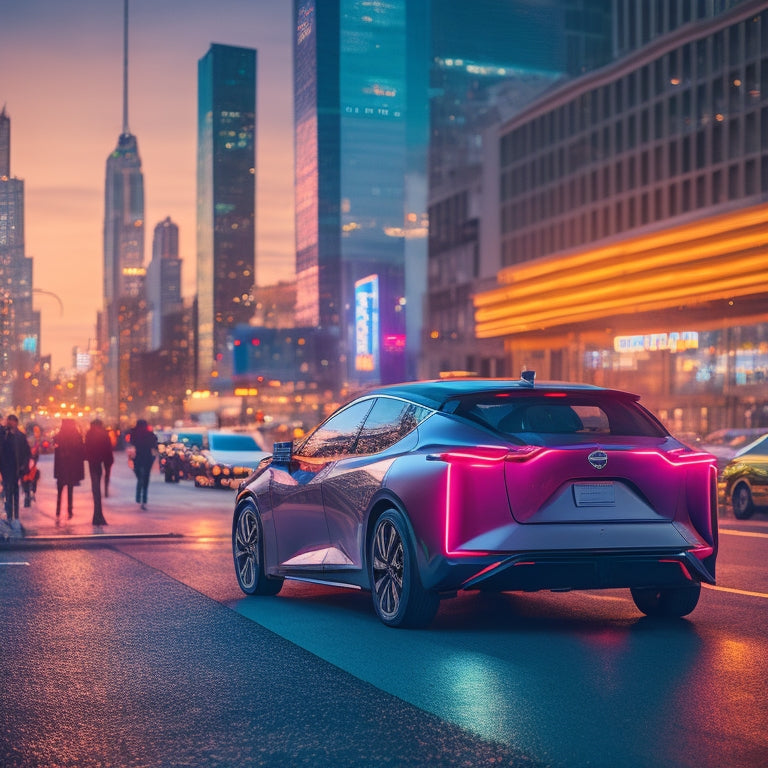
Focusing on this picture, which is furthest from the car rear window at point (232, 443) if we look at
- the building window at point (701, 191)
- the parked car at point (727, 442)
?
the building window at point (701, 191)

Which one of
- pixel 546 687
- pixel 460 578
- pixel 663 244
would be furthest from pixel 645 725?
pixel 663 244

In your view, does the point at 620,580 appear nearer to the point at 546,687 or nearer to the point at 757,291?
the point at 546,687

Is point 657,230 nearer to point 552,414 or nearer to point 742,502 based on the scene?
point 742,502

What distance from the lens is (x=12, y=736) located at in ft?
18.4

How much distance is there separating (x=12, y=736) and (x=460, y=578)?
302 centimetres

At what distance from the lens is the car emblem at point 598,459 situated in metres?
7.96

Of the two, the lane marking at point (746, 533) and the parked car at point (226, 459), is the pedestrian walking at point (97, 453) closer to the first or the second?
the parked car at point (226, 459)

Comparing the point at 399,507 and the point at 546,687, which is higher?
the point at 399,507

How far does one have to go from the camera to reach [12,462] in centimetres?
2088

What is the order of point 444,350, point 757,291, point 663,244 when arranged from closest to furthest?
point 757,291 < point 663,244 < point 444,350

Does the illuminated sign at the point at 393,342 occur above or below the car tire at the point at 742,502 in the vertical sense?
above

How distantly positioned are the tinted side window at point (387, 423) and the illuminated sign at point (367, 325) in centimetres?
9631

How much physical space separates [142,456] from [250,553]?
1721 cm

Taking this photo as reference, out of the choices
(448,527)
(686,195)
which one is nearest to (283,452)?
(448,527)
